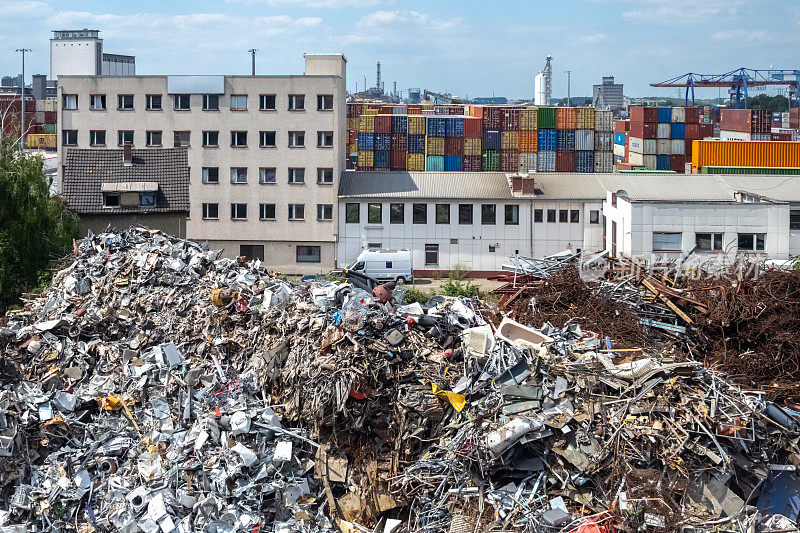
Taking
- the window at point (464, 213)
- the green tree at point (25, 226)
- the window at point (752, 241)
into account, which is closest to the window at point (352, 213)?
the window at point (464, 213)

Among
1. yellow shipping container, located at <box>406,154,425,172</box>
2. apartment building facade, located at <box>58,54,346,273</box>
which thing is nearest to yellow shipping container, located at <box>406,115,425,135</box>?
yellow shipping container, located at <box>406,154,425,172</box>

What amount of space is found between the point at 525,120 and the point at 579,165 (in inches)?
182

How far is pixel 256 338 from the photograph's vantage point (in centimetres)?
1424

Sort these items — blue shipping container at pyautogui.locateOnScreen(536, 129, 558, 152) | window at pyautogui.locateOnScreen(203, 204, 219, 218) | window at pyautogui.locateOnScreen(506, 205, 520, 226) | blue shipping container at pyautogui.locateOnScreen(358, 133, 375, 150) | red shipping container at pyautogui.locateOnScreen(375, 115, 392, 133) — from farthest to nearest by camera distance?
1. red shipping container at pyautogui.locateOnScreen(375, 115, 392, 133)
2. blue shipping container at pyautogui.locateOnScreen(358, 133, 375, 150)
3. blue shipping container at pyautogui.locateOnScreen(536, 129, 558, 152)
4. window at pyautogui.locateOnScreen(203, 204, 219, 218)
5. window at pyautogui.locateOnScreen(506, 205, 520, 226)

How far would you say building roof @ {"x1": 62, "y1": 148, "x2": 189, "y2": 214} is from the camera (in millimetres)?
30797

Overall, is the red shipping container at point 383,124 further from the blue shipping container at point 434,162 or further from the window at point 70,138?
the window at point 70,138

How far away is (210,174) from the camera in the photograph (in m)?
43.9

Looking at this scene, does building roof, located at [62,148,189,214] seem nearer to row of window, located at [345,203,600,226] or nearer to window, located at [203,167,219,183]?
window, located at [203,167,219,183]

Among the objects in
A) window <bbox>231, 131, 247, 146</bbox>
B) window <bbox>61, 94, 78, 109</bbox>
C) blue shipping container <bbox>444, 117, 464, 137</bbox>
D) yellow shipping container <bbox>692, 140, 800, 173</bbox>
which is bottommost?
yellow shipping container <bbox>692, 140, 800, 173</bbox>

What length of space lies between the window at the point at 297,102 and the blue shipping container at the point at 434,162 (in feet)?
63.8

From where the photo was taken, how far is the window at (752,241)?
102 ft

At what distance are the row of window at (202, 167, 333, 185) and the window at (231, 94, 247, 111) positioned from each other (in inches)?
112

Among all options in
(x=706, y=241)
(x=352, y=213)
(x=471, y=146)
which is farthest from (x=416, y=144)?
(x=706, y=241)

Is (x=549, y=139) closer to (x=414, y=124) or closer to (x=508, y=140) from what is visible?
(x=508, y=140)
